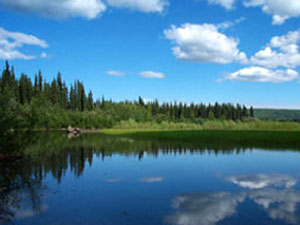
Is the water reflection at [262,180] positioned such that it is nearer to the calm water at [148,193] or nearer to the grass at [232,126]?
the calm water at [148,193]

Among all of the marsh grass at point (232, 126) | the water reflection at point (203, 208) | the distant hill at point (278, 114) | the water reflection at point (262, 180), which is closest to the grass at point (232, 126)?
the marsh grass at point (232, 126)

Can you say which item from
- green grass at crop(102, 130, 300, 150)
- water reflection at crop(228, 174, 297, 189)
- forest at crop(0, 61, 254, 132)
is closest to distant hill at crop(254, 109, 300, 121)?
forest at crop(0, 61, 254, 132)

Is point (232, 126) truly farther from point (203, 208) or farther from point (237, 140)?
point (203, 208)

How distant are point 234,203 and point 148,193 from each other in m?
3.59

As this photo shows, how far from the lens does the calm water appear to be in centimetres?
884

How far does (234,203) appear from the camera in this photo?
1030 cm

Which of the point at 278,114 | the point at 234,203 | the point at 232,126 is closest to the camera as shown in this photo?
the point at 234,203

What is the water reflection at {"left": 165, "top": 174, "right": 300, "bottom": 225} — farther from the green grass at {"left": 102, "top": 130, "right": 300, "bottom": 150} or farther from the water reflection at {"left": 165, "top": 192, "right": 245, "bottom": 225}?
the green grass at {"left": 102, "top": 130, "right": 300, "bottom": 150}

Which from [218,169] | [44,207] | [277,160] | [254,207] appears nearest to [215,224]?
[254,207]

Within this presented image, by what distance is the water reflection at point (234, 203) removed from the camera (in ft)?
28.8

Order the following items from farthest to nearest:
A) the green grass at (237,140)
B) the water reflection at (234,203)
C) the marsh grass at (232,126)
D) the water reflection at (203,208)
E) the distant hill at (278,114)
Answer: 1. the distant hill at (278,114)
2. the marsh grass at (232,126)
3. the green grass at (237,140)
4. the water reflection at (234,203)
5. the water reflection at (203,208)

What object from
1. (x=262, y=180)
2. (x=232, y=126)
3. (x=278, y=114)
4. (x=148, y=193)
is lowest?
(x=262, y=180)

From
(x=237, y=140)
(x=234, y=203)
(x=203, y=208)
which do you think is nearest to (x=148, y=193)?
(x=203, y=208)

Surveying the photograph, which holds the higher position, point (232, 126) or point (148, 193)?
point (232, 126)
